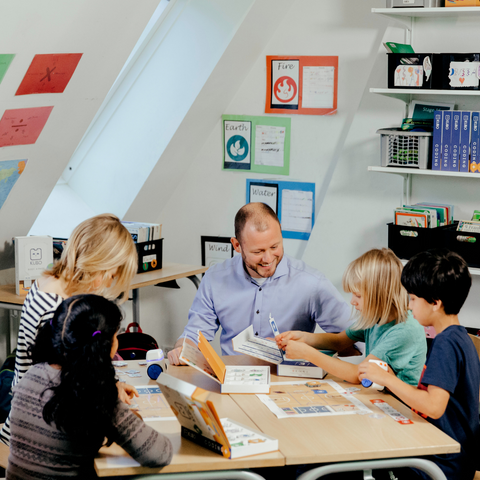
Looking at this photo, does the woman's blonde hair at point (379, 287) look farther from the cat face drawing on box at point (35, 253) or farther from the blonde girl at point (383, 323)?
the cat face drawing on box at point (35, 253)

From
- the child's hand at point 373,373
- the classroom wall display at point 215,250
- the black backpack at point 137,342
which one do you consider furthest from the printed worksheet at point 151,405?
the classroom wall display at point 215,250

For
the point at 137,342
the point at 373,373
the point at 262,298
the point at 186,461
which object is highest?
the point at 262,298

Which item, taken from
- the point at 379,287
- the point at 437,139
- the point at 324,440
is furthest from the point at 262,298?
the point at 437,139

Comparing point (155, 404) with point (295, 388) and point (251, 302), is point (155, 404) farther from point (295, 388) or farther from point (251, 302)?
point (251, 302)

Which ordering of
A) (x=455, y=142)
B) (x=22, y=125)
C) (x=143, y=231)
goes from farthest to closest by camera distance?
1. (x=143, y=231)
2. (x=455, y=142)
3. (x=22, y=125)

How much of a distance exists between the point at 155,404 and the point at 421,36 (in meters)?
2.24

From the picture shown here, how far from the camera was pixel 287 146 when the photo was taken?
3783 millimetres

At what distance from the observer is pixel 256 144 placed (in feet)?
12.7

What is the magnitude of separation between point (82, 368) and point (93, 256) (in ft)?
1.96

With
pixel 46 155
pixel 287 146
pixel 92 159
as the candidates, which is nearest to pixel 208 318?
pixel 46 155

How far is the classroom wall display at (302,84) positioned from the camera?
11.8 feet

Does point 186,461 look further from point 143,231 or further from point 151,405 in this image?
point 143,231

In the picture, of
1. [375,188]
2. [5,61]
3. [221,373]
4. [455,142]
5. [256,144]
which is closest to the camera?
[221,373]

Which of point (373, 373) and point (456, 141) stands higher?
point (456, 141)
